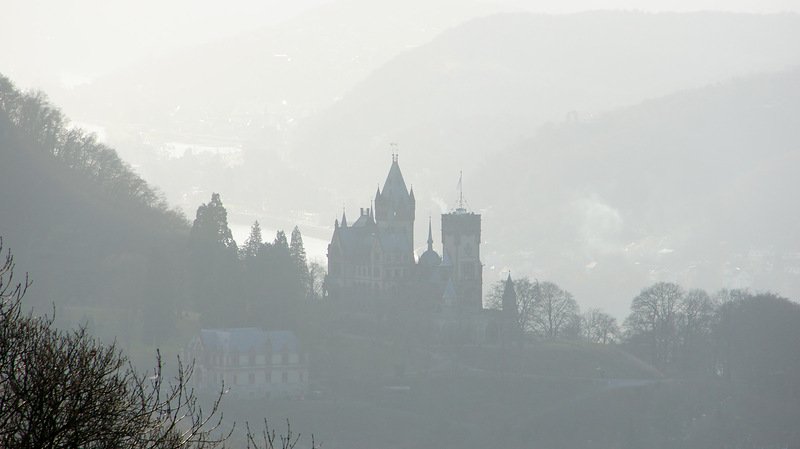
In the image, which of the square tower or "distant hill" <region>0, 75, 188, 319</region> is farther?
the square tower

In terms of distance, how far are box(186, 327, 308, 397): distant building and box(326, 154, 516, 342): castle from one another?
409 inches

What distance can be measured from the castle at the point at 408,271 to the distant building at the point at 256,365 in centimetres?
1038

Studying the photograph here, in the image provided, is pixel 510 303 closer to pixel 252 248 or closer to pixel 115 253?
pixel 252 248

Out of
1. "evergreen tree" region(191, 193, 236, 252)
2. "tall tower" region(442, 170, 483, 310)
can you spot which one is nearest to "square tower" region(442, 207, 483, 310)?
"tall tower" region(442, 170, 483, 310)

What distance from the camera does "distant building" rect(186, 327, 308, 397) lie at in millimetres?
105438

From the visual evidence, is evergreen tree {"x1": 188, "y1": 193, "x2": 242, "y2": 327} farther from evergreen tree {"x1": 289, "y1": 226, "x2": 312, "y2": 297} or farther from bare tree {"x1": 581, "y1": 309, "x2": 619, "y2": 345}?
bare tree {"x1": 581, "y1": 309, "x2": 619, "y2": 345}

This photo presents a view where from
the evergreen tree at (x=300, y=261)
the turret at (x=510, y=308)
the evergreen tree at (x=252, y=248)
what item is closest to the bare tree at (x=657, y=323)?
the turret at (x=510, y=308)

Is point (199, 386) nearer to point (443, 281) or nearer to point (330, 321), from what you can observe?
point (330, 321)

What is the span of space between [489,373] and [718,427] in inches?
444

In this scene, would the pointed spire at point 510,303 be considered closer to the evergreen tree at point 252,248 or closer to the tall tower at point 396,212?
the tall tower at point 396,212

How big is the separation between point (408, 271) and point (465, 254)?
3.76 meters

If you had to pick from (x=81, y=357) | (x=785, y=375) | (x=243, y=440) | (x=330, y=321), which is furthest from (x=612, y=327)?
(x=81, y=357)

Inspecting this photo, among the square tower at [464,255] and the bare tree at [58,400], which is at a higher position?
the square tower at [464,255]

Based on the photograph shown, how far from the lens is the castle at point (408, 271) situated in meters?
116
